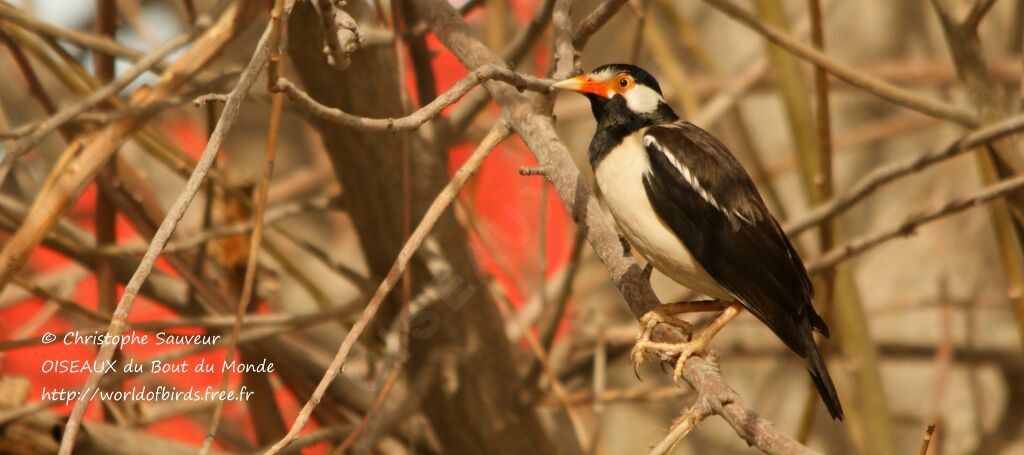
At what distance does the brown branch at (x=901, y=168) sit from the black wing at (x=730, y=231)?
0.27m

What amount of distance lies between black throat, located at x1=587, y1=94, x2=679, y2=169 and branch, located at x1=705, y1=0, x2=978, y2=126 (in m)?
0.44

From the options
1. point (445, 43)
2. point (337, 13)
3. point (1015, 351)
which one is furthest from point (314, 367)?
point (1015, 351)

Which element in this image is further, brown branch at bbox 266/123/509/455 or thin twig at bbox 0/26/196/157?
thin twig at bbox 0/26/196/157

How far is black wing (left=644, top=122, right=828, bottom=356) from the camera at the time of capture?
299 cm

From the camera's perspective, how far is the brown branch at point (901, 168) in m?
2.64

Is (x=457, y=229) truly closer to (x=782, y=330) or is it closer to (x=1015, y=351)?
(x=782, y=330)

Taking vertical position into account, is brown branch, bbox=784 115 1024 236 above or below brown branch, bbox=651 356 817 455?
above

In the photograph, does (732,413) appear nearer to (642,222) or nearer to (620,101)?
(642,222)

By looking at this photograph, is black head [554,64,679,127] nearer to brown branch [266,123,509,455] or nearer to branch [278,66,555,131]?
brown branch [266,123,509,455]

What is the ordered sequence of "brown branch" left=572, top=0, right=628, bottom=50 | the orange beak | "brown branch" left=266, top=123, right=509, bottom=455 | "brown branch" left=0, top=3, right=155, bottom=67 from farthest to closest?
1. the orange beak
2. "brown branch" left=0, top=3, right=155, bottom=67
3. "brown branch" left=572, top=0, right=628, bottom=50
4. "brown branch" left=266, top=123, right=509, bottom=455

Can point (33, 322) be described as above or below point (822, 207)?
above

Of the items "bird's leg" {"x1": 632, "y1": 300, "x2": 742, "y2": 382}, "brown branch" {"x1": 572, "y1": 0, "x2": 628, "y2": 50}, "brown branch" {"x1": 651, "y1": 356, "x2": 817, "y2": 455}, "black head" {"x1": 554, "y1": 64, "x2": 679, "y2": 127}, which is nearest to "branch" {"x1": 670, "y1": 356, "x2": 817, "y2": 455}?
"brown branch" {"x1": 651, "y1": 356, "x2": 817, "y2": 455}

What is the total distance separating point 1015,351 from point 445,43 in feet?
11.6

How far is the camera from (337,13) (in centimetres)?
242
